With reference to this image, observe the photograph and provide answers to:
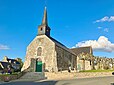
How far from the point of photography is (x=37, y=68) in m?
30.2

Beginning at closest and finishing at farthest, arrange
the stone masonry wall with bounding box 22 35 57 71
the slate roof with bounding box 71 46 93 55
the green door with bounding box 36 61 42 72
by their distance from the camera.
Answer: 1. the stone masonry wall with bounding box 22 35 57 71
2. the green door with bounding box 36 61 42 72
3. the slate roof with bounding box 71 46 93 55

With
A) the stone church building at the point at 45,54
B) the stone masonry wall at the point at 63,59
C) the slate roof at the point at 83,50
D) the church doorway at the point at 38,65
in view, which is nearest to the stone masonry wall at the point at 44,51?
the stone church building at the point at 45,54

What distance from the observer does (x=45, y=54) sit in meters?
29.9

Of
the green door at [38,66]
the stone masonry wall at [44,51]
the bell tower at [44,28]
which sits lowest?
the green door at [38,66]

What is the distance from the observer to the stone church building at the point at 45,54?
28766 millimetres

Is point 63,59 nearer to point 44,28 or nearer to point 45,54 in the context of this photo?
point 45,54

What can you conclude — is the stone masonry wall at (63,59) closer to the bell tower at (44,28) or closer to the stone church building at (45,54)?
the stone church building at (45,54)

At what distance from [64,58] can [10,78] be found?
13124 mm

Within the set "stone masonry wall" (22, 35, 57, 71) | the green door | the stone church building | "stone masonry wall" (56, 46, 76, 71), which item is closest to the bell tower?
the stone church building

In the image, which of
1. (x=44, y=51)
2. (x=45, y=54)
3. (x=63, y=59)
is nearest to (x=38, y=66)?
(x=45, y=54)

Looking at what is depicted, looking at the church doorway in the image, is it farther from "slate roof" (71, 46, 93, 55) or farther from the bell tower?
"slate roof" (71, 46, 93, 55)

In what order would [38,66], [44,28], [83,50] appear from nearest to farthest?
[38,66]
[44,28]
[83,50]

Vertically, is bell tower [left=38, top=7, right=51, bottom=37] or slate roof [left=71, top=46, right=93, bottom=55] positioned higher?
bell tower [left=38, top=7, right=51, bottom=37]

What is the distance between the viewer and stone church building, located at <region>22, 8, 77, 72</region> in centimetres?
2877
